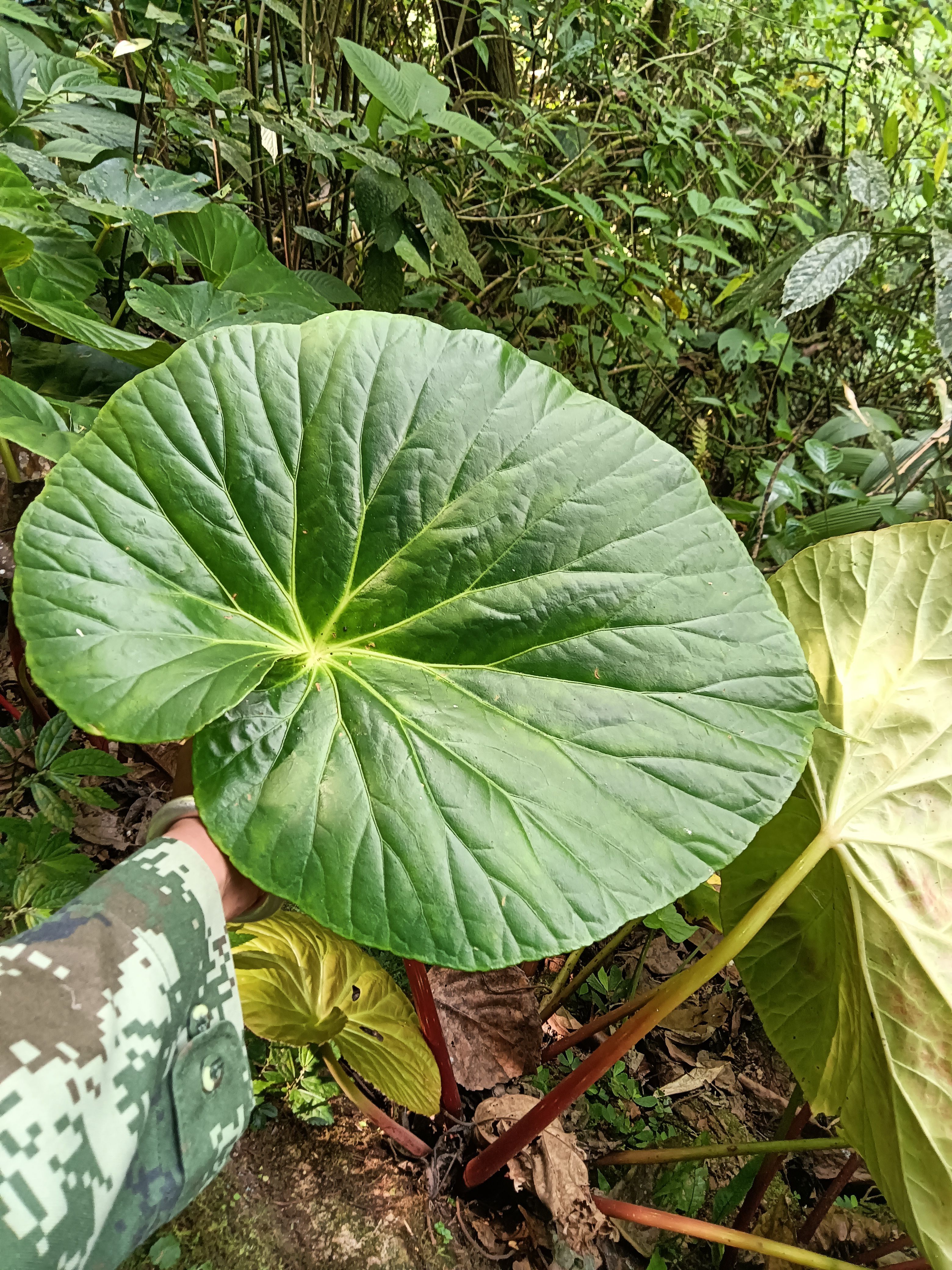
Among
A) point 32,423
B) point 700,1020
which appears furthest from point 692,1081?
point 32,423

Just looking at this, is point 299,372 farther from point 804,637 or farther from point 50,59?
point 50,59

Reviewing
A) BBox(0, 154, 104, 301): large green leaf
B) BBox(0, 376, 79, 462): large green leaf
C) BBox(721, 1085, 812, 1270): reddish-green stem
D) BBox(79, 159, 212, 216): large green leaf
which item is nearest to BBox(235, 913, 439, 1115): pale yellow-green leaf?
BBox(721, 1085, 812, 1270): reddish-green stem

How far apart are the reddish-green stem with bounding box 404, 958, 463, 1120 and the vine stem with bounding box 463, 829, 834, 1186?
4.4 inches

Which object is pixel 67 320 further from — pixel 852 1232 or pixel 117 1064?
pixel 852 1232

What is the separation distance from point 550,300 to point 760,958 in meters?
1.32

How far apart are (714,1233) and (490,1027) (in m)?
0.35

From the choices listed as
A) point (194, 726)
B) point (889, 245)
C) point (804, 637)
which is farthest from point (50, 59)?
point (889, 245)

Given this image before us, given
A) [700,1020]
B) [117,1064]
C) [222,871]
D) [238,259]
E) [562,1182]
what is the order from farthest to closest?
[700,1020] → [238,259] → [562,1182] → [222,871] → [117,1064]

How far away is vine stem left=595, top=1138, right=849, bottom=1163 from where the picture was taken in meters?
0.94

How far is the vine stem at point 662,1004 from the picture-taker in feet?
2.42

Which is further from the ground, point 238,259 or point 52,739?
point 238,259

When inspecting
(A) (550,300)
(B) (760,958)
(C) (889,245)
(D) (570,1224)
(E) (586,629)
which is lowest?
(D) (570,1224)

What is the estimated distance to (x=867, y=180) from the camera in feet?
4.08

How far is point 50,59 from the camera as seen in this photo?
1062 millimetres
